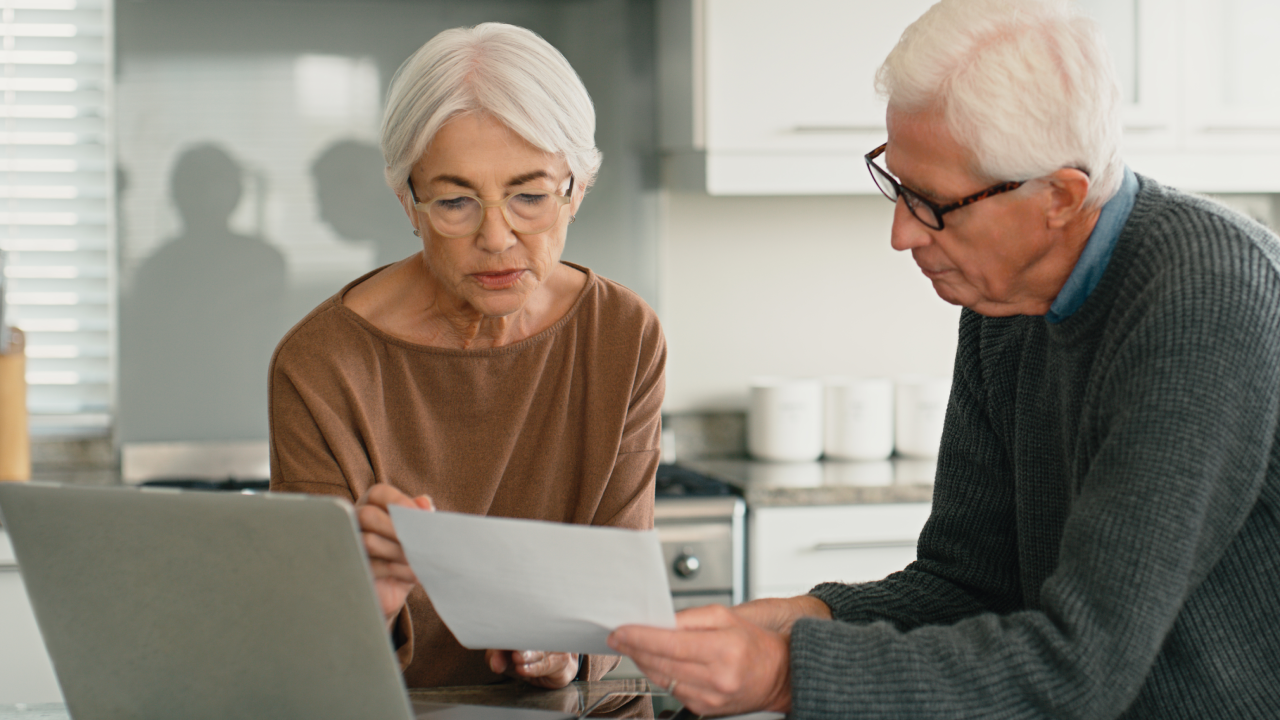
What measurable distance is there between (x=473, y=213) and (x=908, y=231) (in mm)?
488

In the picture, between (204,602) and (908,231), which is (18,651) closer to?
(204,602)

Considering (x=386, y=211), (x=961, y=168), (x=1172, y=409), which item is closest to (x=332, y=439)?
(x=961, y=168)

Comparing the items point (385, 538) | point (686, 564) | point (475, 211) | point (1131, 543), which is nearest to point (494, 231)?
point (475, 211)

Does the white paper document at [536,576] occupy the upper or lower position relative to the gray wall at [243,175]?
lower

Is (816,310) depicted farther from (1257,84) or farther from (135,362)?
(135,362)

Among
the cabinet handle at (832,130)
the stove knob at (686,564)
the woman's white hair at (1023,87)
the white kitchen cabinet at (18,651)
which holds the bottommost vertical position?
the white kitchen cabinet at (18,651)

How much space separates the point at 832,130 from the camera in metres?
2.45

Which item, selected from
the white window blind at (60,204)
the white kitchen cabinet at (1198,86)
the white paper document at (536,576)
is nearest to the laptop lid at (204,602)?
the white paper document at (536,576)

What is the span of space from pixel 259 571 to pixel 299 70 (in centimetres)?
203

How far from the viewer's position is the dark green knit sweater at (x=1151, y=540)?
2.69 feet

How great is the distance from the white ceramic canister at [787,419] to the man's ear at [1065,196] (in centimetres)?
169

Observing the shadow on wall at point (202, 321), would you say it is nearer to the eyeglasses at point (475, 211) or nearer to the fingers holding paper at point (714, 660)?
the eyeglasses at point (475, 211)

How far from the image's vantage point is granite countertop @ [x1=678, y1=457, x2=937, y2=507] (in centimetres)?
226

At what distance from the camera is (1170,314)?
853 mm
